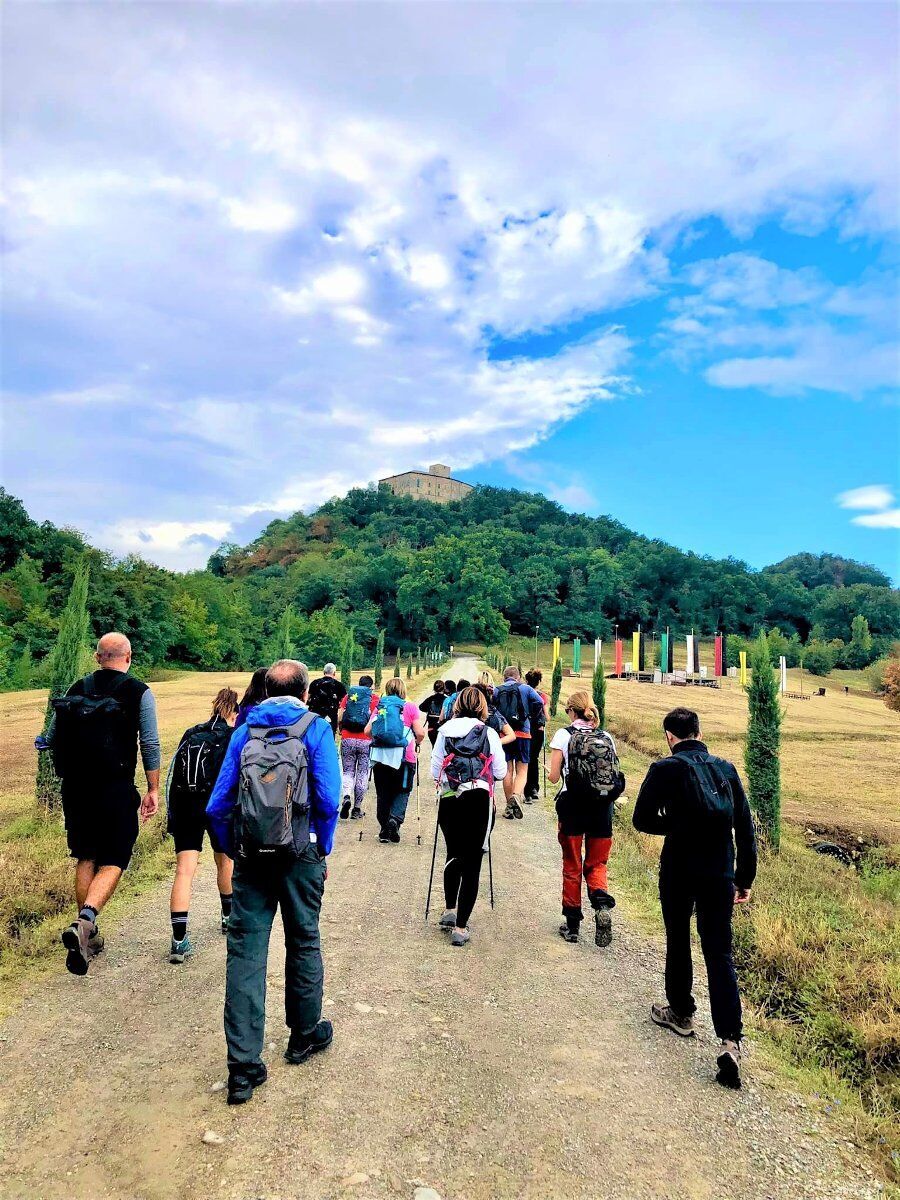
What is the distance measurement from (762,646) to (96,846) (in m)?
9.90

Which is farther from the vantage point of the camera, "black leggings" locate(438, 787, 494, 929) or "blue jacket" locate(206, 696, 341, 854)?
"black leggings" locate(438, 787, 494, 929)

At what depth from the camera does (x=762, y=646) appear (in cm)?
1096

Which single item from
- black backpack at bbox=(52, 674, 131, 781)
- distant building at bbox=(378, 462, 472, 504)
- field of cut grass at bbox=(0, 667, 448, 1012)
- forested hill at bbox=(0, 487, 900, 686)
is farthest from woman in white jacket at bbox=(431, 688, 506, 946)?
distant building at bbox=(378, 462, 472, 504)

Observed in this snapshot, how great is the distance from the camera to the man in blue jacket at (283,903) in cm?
319

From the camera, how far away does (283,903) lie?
11.1 feet

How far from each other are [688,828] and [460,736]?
1933 mm

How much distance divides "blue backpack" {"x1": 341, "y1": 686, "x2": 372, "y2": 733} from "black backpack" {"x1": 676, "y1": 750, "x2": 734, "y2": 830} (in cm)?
525

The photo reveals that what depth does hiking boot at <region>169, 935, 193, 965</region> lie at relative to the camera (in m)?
4.53

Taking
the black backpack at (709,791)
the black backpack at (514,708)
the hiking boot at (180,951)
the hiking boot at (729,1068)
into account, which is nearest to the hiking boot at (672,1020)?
the hiking boot at (729,1068)

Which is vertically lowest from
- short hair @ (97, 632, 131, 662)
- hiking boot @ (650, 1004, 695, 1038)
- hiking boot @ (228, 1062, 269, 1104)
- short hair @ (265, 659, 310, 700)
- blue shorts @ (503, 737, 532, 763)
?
hiking boot @ (650, 1004, 695, 1038)

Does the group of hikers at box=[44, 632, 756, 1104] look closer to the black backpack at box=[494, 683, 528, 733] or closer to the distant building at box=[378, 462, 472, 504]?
the black backpack at box=[494, 683, 528, 733]

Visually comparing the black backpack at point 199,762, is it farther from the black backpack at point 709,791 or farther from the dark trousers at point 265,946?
the black backpack at point 709,791

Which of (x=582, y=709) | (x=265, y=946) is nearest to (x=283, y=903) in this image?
(x=265, y=946)

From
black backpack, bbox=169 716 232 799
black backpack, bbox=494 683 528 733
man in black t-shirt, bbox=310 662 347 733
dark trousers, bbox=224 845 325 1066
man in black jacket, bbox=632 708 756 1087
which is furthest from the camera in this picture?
black backpack, bbox=494 683 528 733
